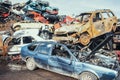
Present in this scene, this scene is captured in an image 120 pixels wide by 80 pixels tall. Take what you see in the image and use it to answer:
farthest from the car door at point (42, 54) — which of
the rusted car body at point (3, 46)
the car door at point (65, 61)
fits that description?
the rusted car body at point (3, 46)

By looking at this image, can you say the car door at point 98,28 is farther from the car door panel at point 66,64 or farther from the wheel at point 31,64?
the car door panel at point 66,64

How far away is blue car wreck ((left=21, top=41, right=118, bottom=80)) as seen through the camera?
26.8 feet

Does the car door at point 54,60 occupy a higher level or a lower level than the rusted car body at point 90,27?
lower

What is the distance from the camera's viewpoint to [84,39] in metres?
13.7

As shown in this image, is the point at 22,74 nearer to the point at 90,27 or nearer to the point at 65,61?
the point at 65,61

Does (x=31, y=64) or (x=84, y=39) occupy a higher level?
(x=84, y=39)

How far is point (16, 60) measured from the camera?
12.4 metres

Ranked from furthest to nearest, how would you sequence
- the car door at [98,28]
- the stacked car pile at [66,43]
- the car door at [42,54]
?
the car door at [98,28] < the car door at [42,54] < the stacked car pile at [66,43]

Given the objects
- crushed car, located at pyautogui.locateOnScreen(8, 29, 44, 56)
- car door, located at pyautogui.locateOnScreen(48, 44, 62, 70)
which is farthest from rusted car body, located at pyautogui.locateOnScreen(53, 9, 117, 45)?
car door, located at pyautogui.locateOnScreen(48, 44, 62, 70)

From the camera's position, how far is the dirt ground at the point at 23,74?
9.29 meters

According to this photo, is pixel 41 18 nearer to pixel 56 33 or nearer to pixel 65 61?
pixel 56 33

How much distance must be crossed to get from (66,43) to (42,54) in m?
1.37

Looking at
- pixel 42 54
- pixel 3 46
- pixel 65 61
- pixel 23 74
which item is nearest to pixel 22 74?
pixel 23 74

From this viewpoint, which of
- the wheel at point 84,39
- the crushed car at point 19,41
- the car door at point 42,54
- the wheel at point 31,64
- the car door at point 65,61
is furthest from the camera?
the wheel at point 84,39
